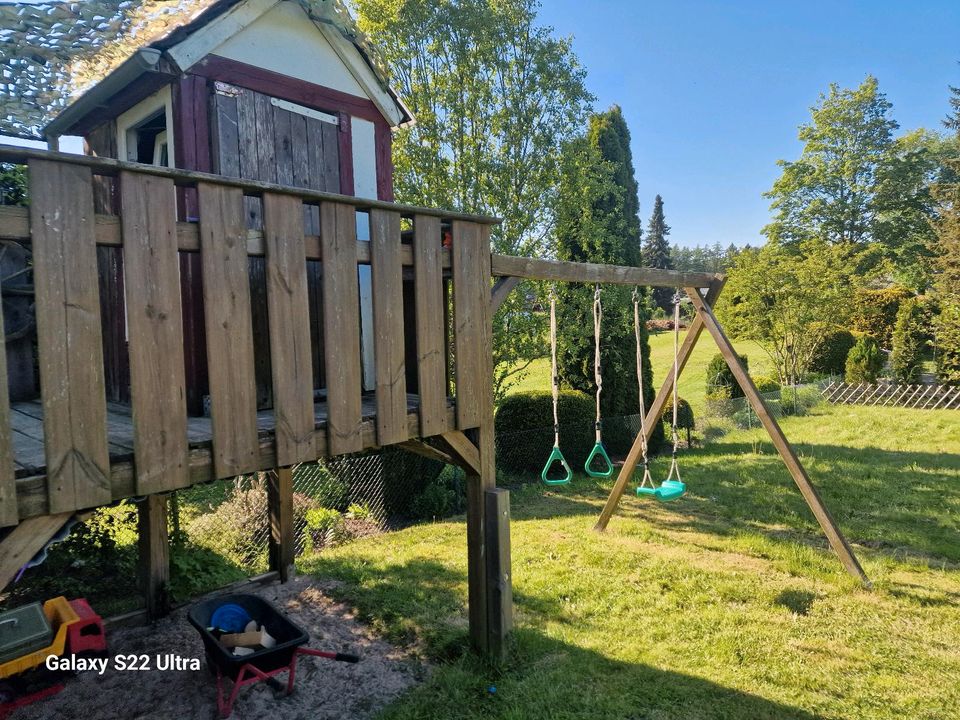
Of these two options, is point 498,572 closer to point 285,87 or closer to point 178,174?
point 178,174

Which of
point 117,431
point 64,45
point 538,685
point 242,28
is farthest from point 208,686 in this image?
point 64,45

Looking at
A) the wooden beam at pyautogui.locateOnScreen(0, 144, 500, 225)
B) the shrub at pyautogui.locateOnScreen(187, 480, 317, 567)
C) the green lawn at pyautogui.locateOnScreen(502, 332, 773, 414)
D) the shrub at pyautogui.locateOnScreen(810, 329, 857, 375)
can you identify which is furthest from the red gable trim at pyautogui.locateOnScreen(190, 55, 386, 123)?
the shrub at pyautogui.locateOnScreen(810, 329, 857, 375)

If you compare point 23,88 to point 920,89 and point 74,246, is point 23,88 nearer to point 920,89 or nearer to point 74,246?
point 74,246

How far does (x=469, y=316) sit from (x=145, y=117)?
241 centimetres

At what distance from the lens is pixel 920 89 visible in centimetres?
2705

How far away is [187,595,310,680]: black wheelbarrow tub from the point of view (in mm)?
3172

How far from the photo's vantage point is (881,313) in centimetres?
2002

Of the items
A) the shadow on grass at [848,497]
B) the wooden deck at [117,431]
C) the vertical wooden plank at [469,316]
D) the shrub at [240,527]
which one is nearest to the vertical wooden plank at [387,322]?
the wooden deck at [117,431]

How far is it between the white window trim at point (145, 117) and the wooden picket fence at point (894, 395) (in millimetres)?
16265

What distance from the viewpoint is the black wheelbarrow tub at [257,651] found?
10.4ft

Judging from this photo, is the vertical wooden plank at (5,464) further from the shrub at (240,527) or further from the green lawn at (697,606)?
the shrub at (240,527)

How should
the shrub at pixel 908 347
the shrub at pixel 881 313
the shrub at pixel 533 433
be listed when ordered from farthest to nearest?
the shrub at pixel 881 313 < the shrub at pixel 908 347 < the shrub at pixel 533 433

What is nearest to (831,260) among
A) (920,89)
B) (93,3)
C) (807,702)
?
(807,702)

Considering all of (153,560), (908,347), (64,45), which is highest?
(64,45)
